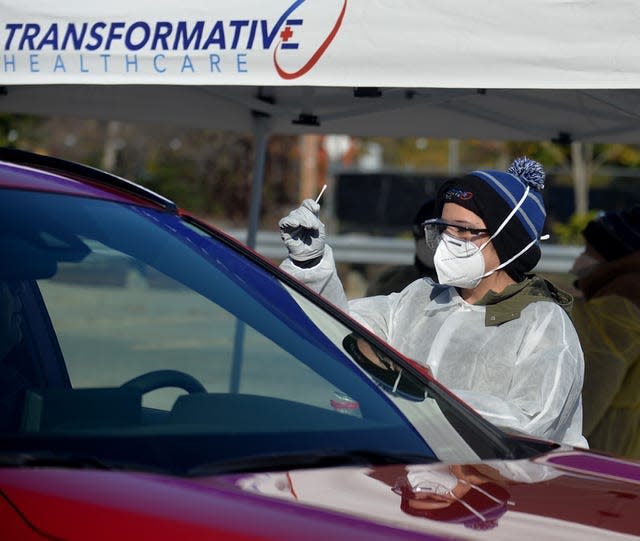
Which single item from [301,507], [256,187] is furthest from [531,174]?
[256,187]

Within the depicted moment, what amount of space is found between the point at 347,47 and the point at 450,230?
0.74m

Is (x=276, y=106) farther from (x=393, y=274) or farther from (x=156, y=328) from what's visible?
(x=156, y=328)

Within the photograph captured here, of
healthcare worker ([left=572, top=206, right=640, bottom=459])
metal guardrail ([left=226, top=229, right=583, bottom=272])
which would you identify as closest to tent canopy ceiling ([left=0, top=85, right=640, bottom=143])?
healthcare worker ([left=572, top=206, right=640, bottom=459])

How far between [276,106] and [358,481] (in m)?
4.25

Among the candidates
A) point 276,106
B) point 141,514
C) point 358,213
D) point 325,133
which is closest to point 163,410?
point 141,514

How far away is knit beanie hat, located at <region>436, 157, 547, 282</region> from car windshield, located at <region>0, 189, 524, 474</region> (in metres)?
1.06

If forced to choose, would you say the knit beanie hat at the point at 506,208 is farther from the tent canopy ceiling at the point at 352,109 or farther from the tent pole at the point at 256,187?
the tent pole at the point at 256,187

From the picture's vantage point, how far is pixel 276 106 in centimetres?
629

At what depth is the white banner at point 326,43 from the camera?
3930 millimetres

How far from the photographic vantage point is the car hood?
1890 millimetres

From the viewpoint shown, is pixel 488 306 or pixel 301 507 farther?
pixel 488 306

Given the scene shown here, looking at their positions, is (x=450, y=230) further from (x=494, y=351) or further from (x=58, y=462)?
(x=58, y=462)

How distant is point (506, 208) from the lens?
394 centimetres

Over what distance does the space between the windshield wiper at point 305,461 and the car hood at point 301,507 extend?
31 mm
